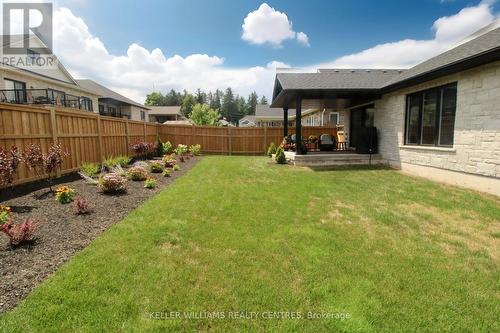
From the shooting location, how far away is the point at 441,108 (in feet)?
25.9

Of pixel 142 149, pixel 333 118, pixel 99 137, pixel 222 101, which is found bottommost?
pixel 142 149

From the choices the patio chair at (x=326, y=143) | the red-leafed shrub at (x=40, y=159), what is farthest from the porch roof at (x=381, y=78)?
the red-leafed shrub at (x=40, y=159)

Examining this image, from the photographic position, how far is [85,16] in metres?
9.59

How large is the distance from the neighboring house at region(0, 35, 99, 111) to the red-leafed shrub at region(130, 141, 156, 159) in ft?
27.2

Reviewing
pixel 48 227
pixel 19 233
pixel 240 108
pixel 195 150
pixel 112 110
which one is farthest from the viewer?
pixel 240 108

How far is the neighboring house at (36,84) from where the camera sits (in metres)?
14.7

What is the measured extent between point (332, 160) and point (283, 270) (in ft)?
30.0

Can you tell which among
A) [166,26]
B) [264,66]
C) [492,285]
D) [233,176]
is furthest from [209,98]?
[492,285]

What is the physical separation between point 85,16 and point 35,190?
7537 millimetres

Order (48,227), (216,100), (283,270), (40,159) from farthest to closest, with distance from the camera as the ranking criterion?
(216,100) < (40,159) < (48,227) < (283,270)

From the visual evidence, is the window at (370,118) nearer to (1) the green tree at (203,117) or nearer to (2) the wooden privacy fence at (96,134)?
(2) the wooden privacy fence at (96,134)

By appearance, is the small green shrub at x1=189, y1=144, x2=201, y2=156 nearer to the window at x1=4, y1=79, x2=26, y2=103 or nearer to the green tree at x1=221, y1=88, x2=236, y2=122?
the window at x1=4, y1=79, x2=26, y2=103

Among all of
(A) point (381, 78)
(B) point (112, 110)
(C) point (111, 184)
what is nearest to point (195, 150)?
(C) point (111, 184)

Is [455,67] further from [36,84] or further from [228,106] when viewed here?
[228,106]
